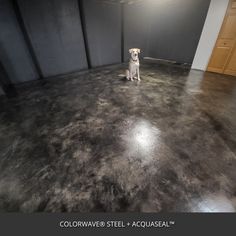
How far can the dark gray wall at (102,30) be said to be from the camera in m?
4.04

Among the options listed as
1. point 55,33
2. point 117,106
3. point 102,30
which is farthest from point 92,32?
point 117,106

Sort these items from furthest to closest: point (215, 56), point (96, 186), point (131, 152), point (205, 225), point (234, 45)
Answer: point (215, 56) → point (234, 45) → point (131, 152) → point (96, 186) → point (205, 225)

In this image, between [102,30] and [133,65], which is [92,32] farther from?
[133,65]

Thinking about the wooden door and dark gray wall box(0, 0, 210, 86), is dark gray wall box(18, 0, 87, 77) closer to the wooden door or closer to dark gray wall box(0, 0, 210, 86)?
dark gray wall box(0, 0, 210, 86)

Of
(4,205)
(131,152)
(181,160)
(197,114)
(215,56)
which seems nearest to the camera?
(4,205)

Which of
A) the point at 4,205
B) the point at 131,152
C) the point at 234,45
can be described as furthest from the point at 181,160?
the point at 234,45

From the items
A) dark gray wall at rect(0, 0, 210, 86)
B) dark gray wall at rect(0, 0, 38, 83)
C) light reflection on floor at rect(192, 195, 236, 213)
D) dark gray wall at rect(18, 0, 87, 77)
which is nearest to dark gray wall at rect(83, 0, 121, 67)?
dark gray wall at rect(0, 0, 210, 86)

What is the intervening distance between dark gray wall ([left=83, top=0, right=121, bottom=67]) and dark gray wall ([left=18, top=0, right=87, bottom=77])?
317 millimetres

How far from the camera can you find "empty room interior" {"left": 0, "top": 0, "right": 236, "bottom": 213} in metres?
1.43

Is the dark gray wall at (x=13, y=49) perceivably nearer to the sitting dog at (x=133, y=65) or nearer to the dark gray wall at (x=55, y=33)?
the dark gray wall at (x=55, y=33)

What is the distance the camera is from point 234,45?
3.67 m

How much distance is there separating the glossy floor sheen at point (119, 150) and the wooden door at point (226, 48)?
98 centimetres

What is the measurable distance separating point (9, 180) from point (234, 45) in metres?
5.49

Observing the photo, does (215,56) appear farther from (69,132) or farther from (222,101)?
(69,132)
